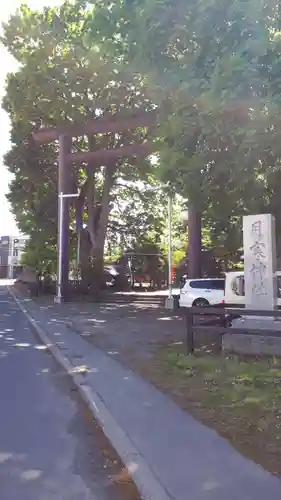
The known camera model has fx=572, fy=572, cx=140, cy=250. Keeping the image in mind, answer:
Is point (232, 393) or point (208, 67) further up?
point (208, 67)

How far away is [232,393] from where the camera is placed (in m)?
8.30

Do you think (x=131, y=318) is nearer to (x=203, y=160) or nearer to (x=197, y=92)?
Result: (x=203, y=160)

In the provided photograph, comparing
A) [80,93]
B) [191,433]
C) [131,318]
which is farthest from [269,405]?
[80,93]

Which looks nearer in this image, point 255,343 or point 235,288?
point 255,343

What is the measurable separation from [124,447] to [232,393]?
290 cm

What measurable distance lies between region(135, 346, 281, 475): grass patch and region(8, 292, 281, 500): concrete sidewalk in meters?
0.22

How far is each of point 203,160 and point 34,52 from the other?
55.8ft

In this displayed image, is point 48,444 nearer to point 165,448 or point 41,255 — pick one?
point 165,448

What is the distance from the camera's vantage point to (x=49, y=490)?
15.4 feet

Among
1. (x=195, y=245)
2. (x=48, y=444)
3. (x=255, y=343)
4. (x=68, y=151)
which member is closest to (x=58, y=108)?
(x=68, y=151)

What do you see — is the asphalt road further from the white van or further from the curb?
the white van

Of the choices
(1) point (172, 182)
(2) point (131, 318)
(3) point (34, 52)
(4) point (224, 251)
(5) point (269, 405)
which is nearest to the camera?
(5) point (269, 405)

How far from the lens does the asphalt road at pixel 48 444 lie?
474 centimetres

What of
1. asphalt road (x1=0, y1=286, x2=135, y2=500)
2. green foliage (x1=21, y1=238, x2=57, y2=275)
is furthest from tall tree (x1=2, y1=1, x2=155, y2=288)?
asphalt road (x1=0, y1=286, x2=135, y2=500)
